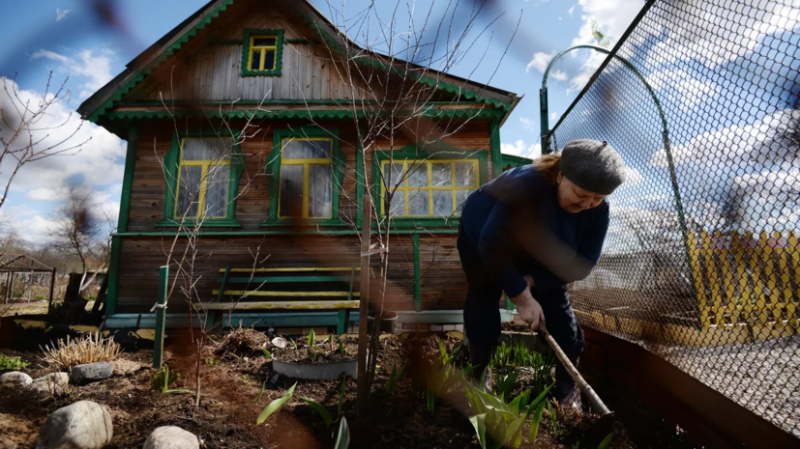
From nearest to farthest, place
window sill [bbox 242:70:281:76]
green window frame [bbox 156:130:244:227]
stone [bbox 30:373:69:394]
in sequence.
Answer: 1. stone [bbox 30:373:69:394]
2. green window frame [bbox 156:130:244:227]
3. window sill [bbox 242:70:281:76]

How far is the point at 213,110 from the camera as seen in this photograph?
6379mm

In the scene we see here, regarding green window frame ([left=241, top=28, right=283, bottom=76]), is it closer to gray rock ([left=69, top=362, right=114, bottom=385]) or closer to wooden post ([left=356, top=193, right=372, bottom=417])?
gray rock ([left=69, top=362, right=114, bottom=385])

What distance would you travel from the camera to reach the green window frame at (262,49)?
7.14 m

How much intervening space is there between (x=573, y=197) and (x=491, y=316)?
3.04ft

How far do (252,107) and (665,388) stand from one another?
6695 millimetres

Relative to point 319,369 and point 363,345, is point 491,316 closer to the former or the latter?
point 363,345

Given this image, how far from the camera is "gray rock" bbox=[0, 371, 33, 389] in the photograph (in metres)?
2.64

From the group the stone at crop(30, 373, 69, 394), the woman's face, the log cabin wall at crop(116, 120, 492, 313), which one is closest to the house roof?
the log cabin wall at crop(116, 120, 492, 313)

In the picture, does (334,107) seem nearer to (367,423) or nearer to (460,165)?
(460,165)

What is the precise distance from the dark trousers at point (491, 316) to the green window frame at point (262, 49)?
6.25 m

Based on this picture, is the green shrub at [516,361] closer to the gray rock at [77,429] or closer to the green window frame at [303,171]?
the gray rock at [77,429]

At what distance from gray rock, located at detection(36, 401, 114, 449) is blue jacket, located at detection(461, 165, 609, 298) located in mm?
2046

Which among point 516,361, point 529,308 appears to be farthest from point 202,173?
point 529,308

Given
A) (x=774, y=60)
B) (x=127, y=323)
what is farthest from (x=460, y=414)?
(x=127, y=323)
